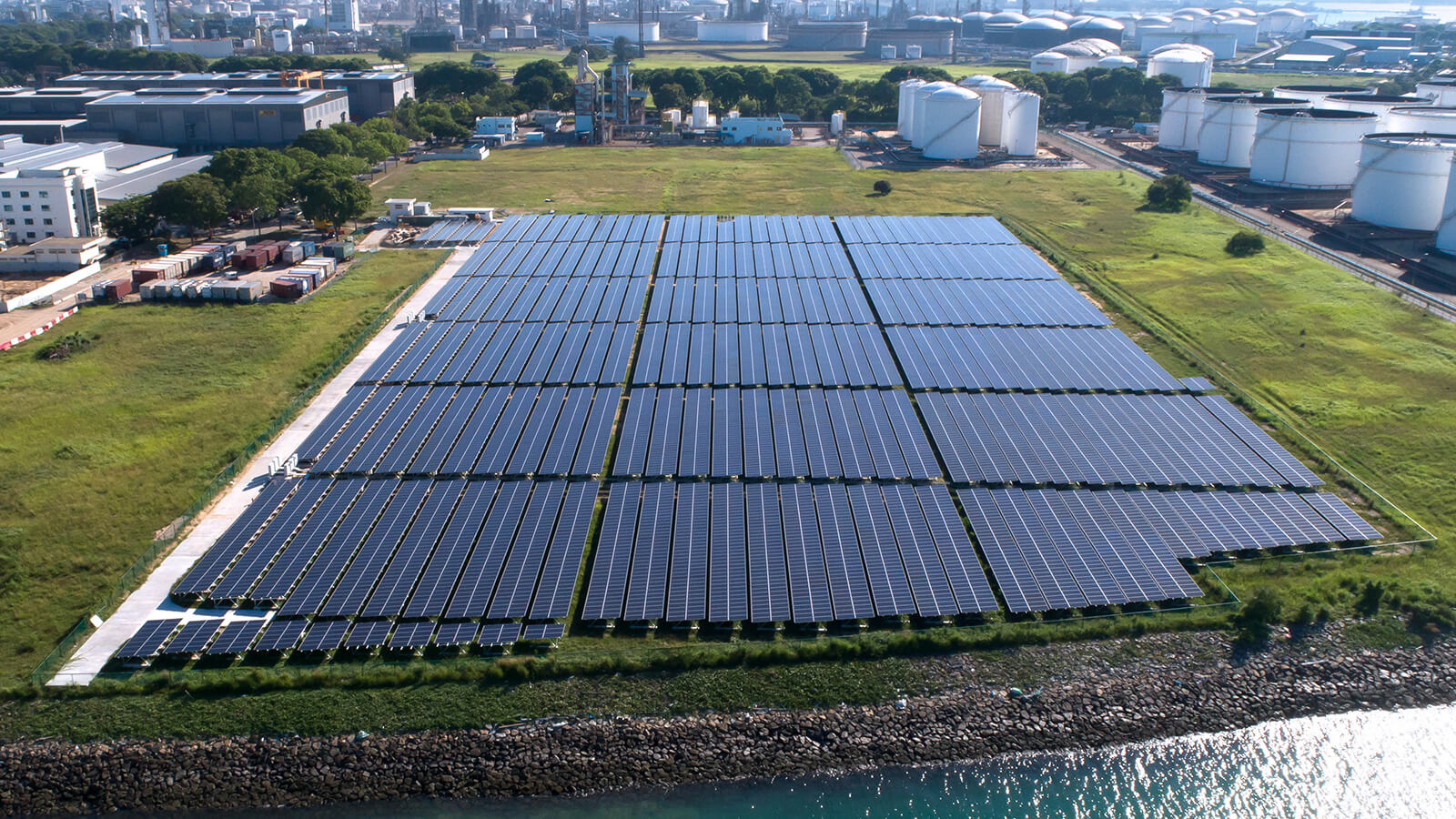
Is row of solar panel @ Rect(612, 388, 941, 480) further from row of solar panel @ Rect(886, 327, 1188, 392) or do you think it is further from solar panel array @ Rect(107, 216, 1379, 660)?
row of solar panel @ Rect(886, 327, 1188, 392)

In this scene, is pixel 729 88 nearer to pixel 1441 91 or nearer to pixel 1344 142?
pixel 1344 142

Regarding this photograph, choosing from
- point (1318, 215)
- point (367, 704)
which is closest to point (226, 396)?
point (367, 704)

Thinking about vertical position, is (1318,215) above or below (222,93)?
below

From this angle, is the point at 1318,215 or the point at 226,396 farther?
the point at 1318,215

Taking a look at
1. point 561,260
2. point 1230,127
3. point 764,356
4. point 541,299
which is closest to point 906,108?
point 1230,127

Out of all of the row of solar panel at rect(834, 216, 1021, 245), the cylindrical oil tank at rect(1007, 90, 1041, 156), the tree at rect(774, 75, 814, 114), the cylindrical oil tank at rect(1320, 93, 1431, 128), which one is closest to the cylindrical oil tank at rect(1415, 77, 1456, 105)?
the cylindrical oil tank at rect(1320, 93, 1431, 128)

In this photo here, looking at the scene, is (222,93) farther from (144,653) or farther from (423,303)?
(144,653)
